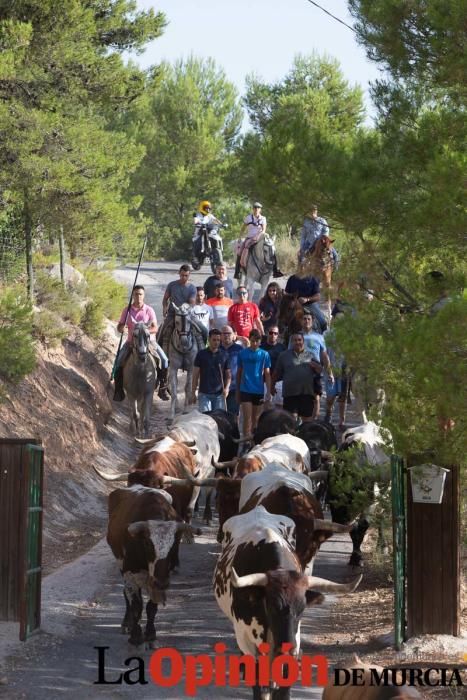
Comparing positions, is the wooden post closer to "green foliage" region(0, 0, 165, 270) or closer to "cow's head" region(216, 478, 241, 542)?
"cow's head" region(216, 478, 241, 542)

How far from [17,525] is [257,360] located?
8.07m

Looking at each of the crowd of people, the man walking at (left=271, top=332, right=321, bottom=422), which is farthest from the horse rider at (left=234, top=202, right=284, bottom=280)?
the man walking at (left=271, top=332, right=321, bottom=422)

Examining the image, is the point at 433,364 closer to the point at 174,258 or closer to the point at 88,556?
the point at 88,556

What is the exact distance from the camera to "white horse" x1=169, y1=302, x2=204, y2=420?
23.6 m

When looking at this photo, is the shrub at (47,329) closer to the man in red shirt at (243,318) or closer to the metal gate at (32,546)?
the man in red shirt at (243,318)

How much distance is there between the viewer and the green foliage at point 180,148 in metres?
59.6

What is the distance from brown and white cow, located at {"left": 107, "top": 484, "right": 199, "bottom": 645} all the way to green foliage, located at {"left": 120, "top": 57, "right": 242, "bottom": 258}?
46319 millimetres

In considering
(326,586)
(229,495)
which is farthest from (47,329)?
(326,586)

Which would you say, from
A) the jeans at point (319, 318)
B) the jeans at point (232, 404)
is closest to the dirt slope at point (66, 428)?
the jeans at point (232, 404)

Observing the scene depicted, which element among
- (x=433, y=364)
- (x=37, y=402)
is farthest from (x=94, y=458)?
(x=433, y=364)

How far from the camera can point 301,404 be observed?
63.4ft

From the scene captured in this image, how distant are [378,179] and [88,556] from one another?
7429mm

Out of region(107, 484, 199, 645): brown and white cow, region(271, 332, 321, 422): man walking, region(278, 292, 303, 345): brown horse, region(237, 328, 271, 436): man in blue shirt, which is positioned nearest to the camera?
region(107, 484, 199, 645): brown and white cow

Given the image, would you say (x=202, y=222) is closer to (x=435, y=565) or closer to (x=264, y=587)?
(x=435, y=565)
